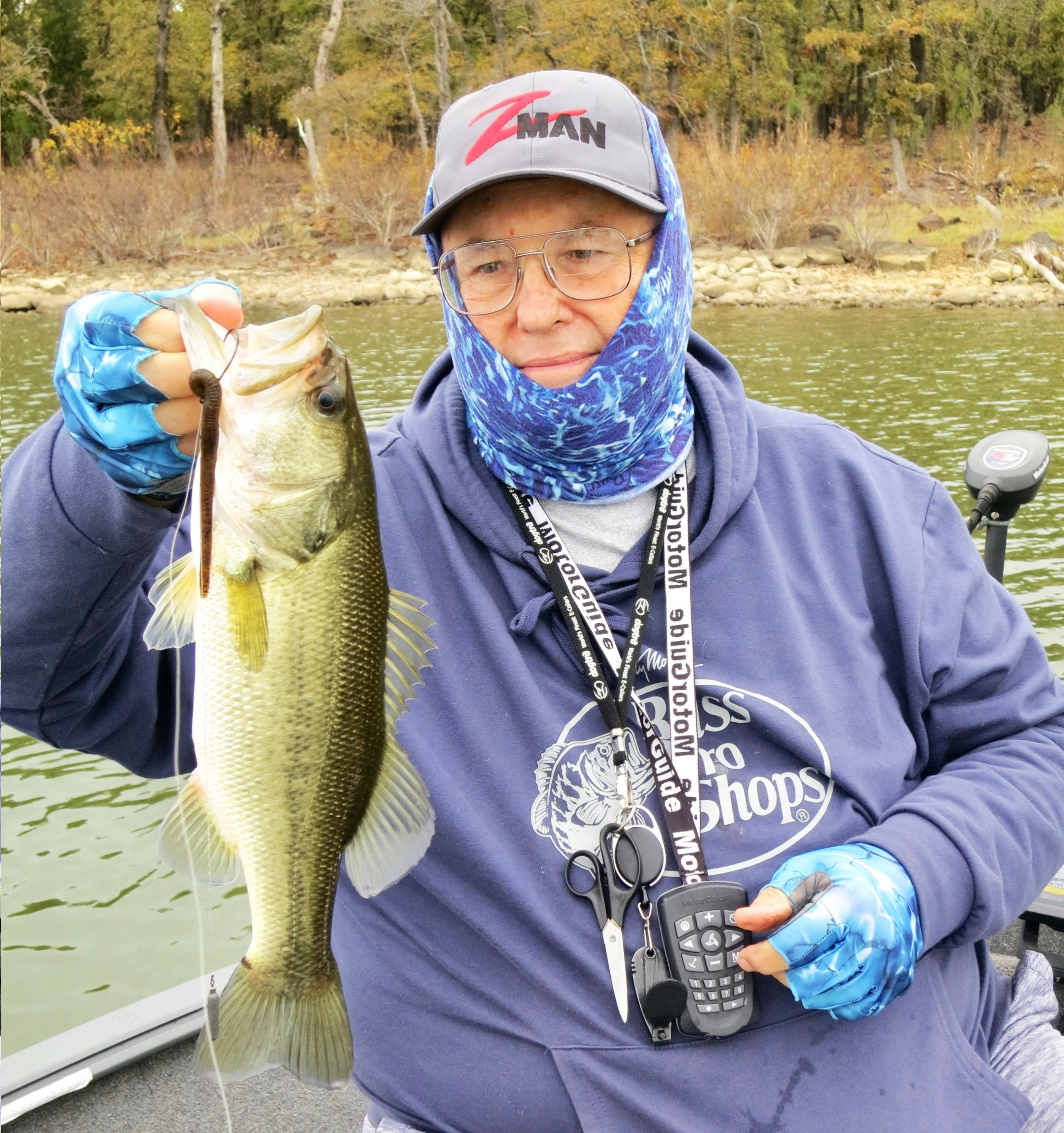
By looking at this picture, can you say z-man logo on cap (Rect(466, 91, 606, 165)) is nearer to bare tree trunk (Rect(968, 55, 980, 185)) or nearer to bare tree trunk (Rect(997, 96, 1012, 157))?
bare tree trunk (Rect(968, 55, 980, 185))

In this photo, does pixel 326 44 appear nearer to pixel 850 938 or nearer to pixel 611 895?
pixel 611 895

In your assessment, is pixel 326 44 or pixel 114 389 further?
pixel 326 44

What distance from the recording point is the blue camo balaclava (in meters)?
2.22

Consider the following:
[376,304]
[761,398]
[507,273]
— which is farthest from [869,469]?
[376,304]

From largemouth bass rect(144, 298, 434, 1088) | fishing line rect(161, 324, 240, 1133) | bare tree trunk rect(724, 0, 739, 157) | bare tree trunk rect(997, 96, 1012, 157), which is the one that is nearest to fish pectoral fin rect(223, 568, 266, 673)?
largemouth bass rect(144, 298, 434, 1088)

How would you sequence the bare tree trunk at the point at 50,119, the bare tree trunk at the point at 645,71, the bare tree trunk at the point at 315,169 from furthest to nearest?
the bare tree trunk at the point at 645,71 < the bare tree trunk at the point at 315,169 < the bare tree trunk at the point at 50,119

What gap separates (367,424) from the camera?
13055mm

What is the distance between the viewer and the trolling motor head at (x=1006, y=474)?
3381 mm

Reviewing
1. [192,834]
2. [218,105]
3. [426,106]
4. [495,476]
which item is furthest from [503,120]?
[426,106]

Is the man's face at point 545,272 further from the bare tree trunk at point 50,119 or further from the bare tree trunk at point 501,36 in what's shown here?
the bare tree trunk at point 501,36

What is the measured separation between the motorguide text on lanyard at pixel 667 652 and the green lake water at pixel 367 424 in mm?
943

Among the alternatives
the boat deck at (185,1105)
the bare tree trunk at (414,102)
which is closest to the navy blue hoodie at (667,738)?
the boat deck at (185,1105)

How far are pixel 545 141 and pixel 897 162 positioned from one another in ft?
115

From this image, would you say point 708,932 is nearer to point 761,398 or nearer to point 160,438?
point 160,438
